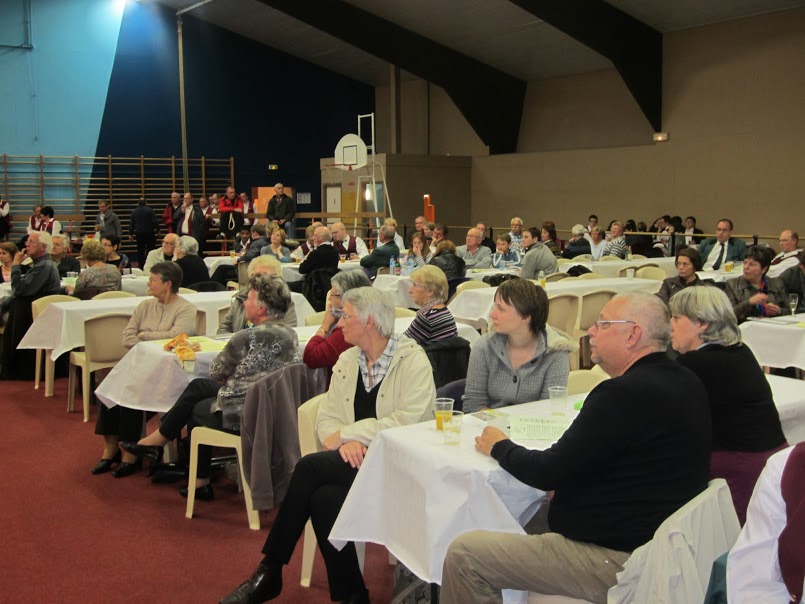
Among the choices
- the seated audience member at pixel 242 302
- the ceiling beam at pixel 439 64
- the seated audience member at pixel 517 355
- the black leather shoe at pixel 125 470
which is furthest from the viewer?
the ceiling beam at pixel 439 64

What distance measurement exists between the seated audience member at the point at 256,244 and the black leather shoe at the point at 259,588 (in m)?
6.90

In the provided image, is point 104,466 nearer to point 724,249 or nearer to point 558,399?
point 558,399

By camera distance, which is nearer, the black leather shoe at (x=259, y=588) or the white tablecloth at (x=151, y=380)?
the black leather shoe at (x=259, y=588)

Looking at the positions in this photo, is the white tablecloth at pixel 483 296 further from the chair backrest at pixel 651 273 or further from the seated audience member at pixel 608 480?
the seated audience member at pixel 608 480

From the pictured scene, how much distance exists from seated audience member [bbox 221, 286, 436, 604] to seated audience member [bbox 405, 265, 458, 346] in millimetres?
954

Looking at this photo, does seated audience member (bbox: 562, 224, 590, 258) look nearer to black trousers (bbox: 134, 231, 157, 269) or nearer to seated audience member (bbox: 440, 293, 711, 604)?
black trousers (bbox: 134, 231, 157, 269)

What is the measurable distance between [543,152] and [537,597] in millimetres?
15552

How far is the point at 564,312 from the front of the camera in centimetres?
651

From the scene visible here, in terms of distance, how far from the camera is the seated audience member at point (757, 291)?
5574mm

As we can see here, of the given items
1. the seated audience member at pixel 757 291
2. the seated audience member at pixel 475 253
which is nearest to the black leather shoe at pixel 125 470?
the seated audience member at pixel 757 291

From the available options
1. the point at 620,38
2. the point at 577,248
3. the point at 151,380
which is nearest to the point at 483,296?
the point at 151,380

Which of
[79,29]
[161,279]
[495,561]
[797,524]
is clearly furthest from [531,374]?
[79,29]

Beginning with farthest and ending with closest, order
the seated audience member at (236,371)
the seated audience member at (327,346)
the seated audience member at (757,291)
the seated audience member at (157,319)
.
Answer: the seated audience member at (757,291)
the seated audience member at (157,319)
the seated audience member at (236,371)
the seated audience member at (327,346)

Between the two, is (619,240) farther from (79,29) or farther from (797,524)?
(79,29)
